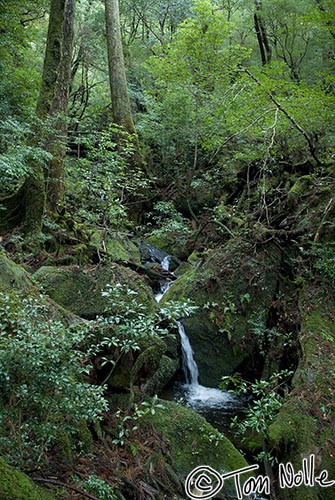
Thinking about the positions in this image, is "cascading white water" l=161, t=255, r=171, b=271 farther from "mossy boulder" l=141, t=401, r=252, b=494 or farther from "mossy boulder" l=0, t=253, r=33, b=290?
"mossy boulder" l=141, t=401, r=252, b=494

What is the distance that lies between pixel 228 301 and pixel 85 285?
2.82 m

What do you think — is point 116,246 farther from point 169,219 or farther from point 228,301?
point 169,219

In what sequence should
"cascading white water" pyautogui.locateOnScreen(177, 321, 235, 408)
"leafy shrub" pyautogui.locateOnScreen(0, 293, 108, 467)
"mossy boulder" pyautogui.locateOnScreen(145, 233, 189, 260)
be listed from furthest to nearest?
"mossy boulder" pyautogui.locateOnScreen(145, 233, 189, 260)
"cascading white water" pyautogui.locateOnScreen(177, 321, 235, 408)
"leafy shrub" pyautogui.locateOnScreen(0, 293, 108, 467)

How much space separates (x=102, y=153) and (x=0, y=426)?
22.6ft

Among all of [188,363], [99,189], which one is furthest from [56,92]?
[188,363]

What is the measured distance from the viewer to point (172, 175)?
15695 millimetres

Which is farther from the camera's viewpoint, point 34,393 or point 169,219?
point 169,219

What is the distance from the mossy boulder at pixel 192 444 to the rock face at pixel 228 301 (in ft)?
8.63

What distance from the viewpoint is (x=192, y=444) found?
4410 millimetres

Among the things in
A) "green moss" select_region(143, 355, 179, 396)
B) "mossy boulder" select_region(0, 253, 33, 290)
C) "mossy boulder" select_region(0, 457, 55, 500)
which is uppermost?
"mossy boulder" select_region(0, 253, 33, 290)

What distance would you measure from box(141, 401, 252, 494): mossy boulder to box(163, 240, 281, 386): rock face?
104 inches

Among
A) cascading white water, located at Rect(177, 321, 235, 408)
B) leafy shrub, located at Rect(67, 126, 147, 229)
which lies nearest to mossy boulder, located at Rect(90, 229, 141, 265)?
leafy shrub, located at Rect(67, 126, 147, 229)

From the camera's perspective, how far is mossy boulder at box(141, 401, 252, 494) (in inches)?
168

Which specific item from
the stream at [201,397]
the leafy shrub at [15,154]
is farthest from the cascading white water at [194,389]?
the leafy shrub at [15,154]
